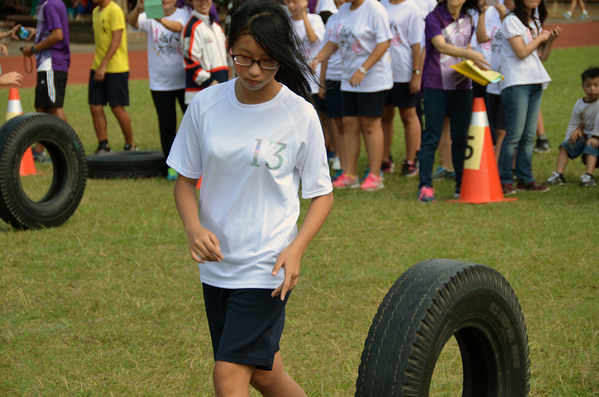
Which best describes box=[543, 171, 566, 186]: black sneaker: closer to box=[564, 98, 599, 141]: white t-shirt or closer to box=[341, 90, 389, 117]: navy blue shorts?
box=[564, 98, 599, 141]: white t-shirt

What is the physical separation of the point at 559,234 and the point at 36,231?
14.2 feet

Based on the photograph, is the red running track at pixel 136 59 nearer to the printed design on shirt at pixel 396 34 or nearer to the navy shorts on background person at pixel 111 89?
the navy shorts on background person at pixel 111 89

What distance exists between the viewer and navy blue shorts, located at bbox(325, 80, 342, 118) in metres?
7.84

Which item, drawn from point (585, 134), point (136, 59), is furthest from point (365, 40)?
point (136, 59)

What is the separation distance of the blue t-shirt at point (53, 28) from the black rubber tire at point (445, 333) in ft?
24.1

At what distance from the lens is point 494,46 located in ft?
25.4

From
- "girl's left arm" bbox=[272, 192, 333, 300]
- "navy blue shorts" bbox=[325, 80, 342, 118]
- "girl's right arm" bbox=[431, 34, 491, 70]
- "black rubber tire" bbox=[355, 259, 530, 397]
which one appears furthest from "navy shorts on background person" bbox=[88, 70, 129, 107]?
"black rubber tire" bbox=[355, 259, 530, 397]

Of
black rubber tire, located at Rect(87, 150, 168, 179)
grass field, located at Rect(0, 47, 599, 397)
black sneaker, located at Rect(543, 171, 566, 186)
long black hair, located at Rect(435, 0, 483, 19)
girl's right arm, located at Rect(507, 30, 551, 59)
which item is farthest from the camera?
black rubber tire, located at Rect(87, 150, 168, 179)

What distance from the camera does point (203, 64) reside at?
7.54m

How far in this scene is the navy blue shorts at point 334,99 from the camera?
784 cm

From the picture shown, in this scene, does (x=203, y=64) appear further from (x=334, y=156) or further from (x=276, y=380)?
(x=276, y=380)

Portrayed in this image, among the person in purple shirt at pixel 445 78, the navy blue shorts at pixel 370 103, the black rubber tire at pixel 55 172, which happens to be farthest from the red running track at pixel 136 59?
the person in purple shirt at pixel 445 78

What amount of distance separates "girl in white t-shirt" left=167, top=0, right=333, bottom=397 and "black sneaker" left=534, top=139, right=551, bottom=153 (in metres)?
7.25

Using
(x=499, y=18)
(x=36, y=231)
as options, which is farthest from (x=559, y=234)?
(x=36, y=231)
